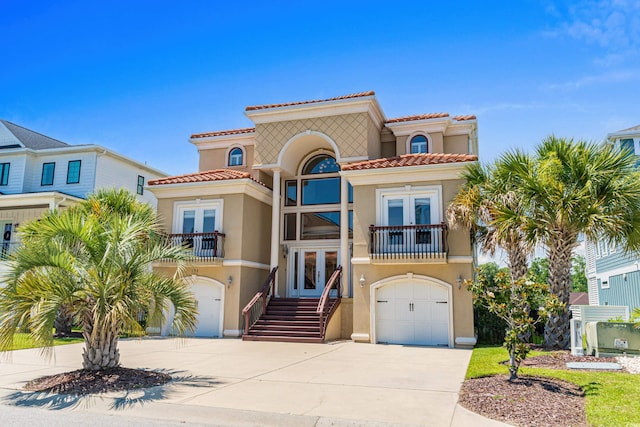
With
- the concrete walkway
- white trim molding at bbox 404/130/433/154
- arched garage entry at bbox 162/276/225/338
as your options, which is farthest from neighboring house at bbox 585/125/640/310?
arched garage entry at bbox 162/276/225/338

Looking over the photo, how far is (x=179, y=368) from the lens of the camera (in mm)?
10422

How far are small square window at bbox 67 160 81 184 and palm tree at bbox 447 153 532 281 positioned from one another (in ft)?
63.0

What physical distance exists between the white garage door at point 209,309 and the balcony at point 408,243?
→ 6.25 m

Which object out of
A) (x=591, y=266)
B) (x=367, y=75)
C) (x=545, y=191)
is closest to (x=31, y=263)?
(x=545, y=191)

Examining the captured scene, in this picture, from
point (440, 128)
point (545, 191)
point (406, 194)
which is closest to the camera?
point (545, 191)

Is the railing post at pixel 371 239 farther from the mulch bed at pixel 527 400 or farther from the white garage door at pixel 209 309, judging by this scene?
the mulch bed at pixel 527 400

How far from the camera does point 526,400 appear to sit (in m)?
7.04

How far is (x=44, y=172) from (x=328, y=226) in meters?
16.1

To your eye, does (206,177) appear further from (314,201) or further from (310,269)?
(310,269)

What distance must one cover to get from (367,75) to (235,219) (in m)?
7.68

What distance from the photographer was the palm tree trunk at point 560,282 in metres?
12.6

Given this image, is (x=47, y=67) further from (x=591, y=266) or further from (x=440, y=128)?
(x=591, y=266)

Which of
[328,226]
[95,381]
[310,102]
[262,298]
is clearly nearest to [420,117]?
[310,102]

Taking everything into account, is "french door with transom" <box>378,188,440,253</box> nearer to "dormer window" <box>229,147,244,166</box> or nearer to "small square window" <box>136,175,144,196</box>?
"dormer window" <box>229,147,244,166</box>
